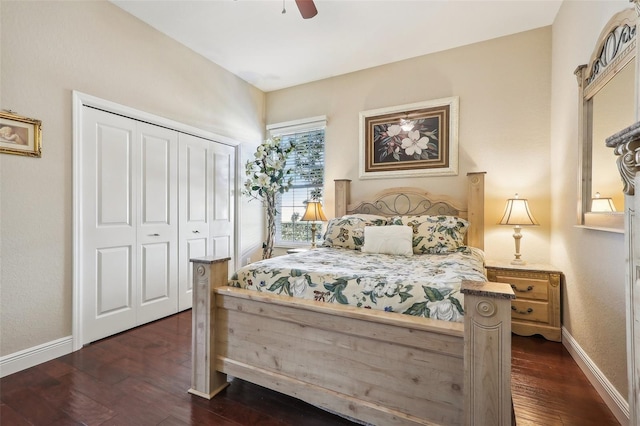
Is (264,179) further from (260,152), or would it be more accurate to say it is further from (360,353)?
(360,353)

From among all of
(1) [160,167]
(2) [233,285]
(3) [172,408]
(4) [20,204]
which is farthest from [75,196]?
(3) [172,408]

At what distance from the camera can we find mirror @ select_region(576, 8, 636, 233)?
1.60 m

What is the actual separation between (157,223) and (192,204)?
468 mm

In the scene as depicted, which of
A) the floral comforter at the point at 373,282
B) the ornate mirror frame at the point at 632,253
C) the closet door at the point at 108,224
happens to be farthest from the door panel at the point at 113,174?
the ornate mirror frame at the point at 632,253

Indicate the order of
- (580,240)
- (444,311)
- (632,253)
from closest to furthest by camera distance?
1. (632,253)
2. (444,311)
3. (580,240)

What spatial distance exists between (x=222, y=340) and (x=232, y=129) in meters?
2.86

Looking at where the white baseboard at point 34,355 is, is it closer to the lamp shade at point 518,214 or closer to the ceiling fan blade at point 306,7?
the ceiling fan blade at point 306,7

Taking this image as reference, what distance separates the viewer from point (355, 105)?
382 cm

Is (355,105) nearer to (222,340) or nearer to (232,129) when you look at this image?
(232,129)

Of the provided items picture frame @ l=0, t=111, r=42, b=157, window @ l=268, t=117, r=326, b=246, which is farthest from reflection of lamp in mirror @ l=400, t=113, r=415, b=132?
picture frame @ l=0, t=111, r=42, b=157

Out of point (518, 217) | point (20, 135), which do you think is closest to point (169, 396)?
point (20, 135)

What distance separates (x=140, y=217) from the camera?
2832 mm

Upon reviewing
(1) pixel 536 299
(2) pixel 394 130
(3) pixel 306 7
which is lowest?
(1) pixel 536 299

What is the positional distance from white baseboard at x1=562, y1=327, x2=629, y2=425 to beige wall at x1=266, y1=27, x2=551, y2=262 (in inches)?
37.9
